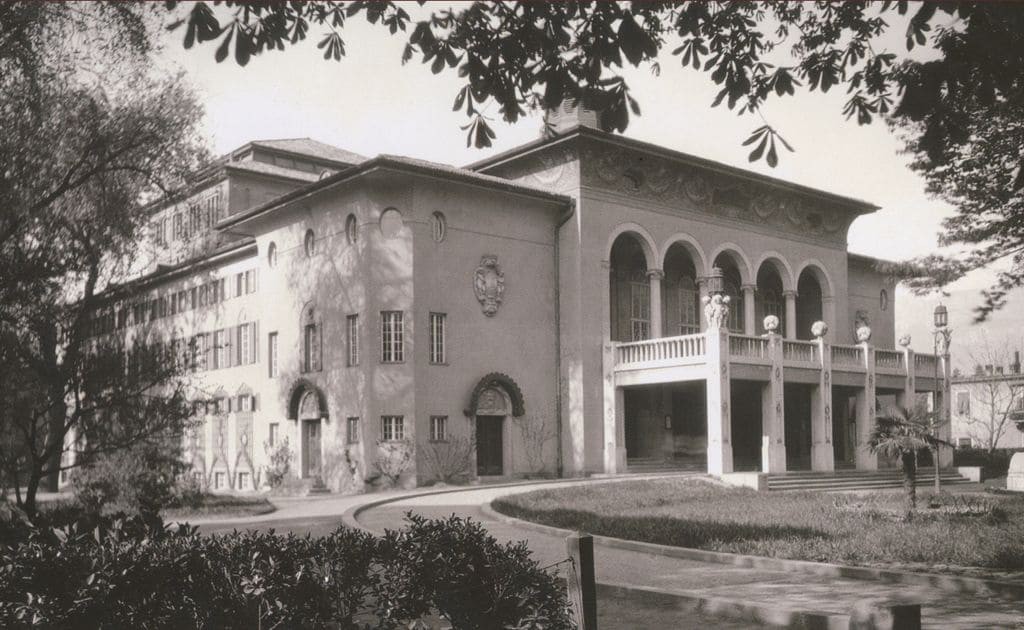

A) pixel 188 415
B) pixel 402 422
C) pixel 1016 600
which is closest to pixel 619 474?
pixel 402 422

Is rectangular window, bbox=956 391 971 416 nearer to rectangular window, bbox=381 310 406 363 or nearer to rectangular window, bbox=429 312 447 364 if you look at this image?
rectangular window, bbox=429 312 447 364

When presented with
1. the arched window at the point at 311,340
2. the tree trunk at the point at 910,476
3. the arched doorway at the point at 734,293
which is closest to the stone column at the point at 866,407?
the arched doorway at the point at 734,293

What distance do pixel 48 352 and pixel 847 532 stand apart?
13662 millimetres

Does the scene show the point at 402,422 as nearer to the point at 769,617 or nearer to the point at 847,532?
the point at 847,532

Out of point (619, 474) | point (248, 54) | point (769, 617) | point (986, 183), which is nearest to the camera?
point (248, 54)

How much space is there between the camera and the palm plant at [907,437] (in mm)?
20203

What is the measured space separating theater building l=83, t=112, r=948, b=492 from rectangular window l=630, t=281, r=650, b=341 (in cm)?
9

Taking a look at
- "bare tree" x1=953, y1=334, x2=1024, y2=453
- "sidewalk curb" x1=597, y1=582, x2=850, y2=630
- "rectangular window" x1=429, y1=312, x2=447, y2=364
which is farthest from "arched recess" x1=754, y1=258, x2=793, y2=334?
"sidewalk curb" x1=597, y1=582, x2=850, y2=630

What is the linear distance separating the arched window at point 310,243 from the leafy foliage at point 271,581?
25567mm

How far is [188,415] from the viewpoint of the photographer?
19781 mm

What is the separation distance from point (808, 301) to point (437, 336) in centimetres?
1943

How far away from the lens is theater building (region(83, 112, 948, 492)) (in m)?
29.6

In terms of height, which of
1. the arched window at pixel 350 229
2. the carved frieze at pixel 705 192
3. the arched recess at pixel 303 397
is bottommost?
the arched recess at pixel 303 397

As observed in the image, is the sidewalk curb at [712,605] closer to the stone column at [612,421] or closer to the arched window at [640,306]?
the stone column at [612,421]
